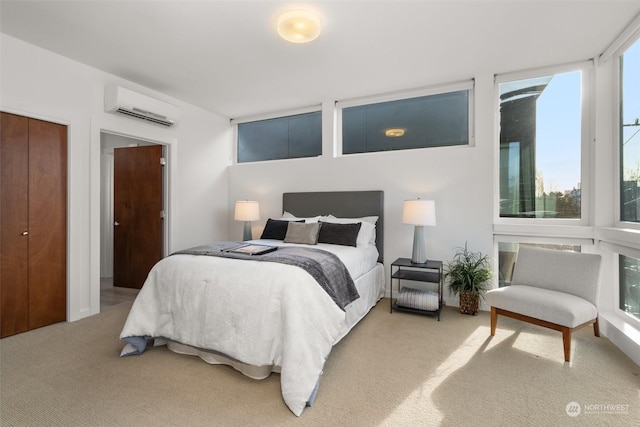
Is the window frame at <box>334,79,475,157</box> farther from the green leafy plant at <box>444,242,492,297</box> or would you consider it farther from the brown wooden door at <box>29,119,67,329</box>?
the brown wooden door at <box>29,119,67,329</box>

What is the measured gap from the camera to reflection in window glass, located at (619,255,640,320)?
2578 millimetres

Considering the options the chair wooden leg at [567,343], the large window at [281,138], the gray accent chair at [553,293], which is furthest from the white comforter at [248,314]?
the large window at [281,138]

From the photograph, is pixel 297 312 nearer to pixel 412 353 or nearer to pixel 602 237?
pixel 412 353

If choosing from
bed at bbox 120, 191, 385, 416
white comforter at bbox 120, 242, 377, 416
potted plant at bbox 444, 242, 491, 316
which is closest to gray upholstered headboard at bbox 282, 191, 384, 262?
Answer: potted plant at bbox 444, 242, 491, 316

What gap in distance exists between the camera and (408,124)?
3.97m

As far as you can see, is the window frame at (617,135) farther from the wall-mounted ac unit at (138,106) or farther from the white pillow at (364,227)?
the wall-mounted ac unit at (138,106)

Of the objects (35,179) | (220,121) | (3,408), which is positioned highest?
(220,121)

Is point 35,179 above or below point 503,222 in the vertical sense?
above

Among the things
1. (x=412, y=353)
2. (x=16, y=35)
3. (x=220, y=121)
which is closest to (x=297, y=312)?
(x=412, y=353)

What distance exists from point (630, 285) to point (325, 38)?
11.3 ft

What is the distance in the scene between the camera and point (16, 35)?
2.70m

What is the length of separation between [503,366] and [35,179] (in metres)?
4.32

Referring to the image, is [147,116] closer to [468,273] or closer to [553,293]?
[468,273]

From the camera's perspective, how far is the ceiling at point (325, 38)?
230cm
